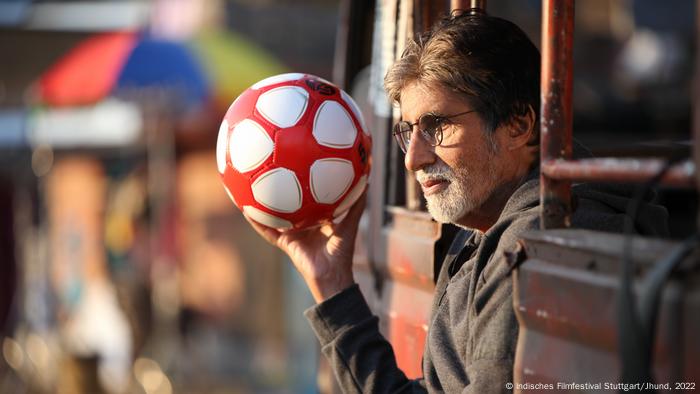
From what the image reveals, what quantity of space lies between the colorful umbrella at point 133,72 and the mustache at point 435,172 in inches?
263

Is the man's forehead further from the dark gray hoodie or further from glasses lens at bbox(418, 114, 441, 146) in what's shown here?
the dark gray hoodie

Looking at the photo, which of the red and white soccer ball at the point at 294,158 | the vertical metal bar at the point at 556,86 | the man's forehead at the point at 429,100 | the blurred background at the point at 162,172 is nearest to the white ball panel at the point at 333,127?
the red and white soccer ball at the point at 294,158

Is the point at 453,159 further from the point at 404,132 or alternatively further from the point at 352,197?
the point at 352,197

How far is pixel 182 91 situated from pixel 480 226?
6.91 metres

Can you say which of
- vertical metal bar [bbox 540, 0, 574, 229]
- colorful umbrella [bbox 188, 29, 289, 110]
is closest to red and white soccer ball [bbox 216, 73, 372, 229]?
vertical metal bar [bbox 540, 0, 574, 229]

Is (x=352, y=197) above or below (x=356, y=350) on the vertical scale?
above

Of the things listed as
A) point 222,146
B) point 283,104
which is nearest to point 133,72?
point 222,146

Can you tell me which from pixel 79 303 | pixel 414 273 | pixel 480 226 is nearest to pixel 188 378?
pixel 79 303

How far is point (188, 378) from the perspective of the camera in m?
11.1

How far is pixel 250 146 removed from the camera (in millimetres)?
2945

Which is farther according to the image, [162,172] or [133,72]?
[162,172]

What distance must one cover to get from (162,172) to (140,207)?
1.84 metres

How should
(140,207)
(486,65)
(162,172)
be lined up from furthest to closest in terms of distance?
1. (140,207)
2. (162,172)
3. (486,65)

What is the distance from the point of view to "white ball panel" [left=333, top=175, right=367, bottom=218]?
297cm
